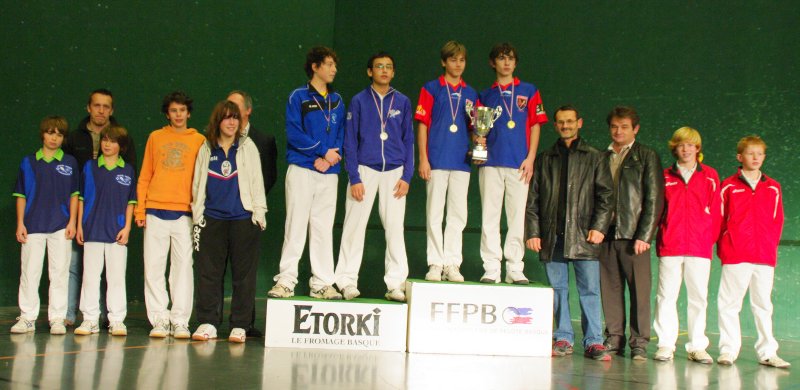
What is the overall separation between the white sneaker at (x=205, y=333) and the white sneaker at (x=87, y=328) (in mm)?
724

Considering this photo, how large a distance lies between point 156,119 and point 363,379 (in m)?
3.92

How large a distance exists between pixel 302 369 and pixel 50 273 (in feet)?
7.03

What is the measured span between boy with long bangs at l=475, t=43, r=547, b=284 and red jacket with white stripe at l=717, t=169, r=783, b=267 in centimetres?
124

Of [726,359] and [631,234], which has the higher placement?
[631,234]

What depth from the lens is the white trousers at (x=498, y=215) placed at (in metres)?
5.05

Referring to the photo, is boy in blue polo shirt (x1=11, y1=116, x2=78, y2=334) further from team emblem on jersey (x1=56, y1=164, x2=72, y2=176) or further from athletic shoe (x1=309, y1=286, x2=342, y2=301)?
athletic shoe (x1=309, y1=286, x2=342, y2=301)

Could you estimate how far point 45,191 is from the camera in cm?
512

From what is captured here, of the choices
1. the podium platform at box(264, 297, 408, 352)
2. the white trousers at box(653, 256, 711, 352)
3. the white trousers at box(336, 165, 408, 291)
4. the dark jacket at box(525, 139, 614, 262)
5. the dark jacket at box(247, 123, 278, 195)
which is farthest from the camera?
the dark jacket at box(247, 123, 278, 195)

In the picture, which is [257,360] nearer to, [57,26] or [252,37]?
[57,26]

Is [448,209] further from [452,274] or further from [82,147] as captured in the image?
[82,147]

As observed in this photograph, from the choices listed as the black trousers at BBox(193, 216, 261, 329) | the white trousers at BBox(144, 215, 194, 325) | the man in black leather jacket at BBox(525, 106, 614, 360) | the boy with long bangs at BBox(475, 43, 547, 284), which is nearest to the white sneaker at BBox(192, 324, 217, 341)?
the black trousers at BBox(193, 216, 261, 329)

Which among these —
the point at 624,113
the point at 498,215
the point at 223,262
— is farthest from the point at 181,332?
the point at 624,113

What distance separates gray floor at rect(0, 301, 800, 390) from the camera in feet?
11.7

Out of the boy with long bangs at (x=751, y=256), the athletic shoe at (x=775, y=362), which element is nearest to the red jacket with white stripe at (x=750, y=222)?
the boy with long bangs at (x=751, y=256)
